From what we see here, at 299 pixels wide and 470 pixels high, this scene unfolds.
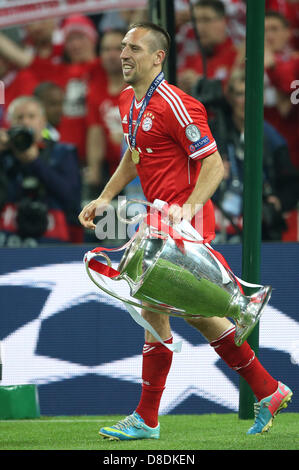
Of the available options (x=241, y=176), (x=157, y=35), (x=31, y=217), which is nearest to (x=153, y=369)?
(x=157, y=35)

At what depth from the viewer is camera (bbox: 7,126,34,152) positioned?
693 centimetres

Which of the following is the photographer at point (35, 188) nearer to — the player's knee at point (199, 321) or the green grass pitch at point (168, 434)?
the green grass pitch at point (168, 434)

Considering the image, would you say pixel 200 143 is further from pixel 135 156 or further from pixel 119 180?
pixel 119 180

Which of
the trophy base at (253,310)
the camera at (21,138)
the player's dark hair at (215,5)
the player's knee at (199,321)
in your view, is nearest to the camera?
Answer: the trophy base at (253,310)

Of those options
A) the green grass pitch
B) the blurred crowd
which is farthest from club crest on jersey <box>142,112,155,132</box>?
the blurred crowd

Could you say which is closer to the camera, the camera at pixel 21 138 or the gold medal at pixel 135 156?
the gold medal at pixel 135 156

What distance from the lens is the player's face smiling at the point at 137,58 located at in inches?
160

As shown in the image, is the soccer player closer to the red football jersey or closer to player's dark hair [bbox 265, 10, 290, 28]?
the red football jersey

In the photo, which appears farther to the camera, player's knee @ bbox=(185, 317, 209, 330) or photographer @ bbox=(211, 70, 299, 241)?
photographer @ bbox=(211, 70, 299, 241)

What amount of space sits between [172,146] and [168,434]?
58.8 inches

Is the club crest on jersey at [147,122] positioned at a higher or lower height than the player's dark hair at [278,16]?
lower

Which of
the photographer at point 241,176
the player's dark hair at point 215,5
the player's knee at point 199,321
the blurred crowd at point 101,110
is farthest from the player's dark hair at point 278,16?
the player's knee at point 199,321

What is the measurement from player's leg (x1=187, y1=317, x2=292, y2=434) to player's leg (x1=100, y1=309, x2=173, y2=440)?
19 centimetres
